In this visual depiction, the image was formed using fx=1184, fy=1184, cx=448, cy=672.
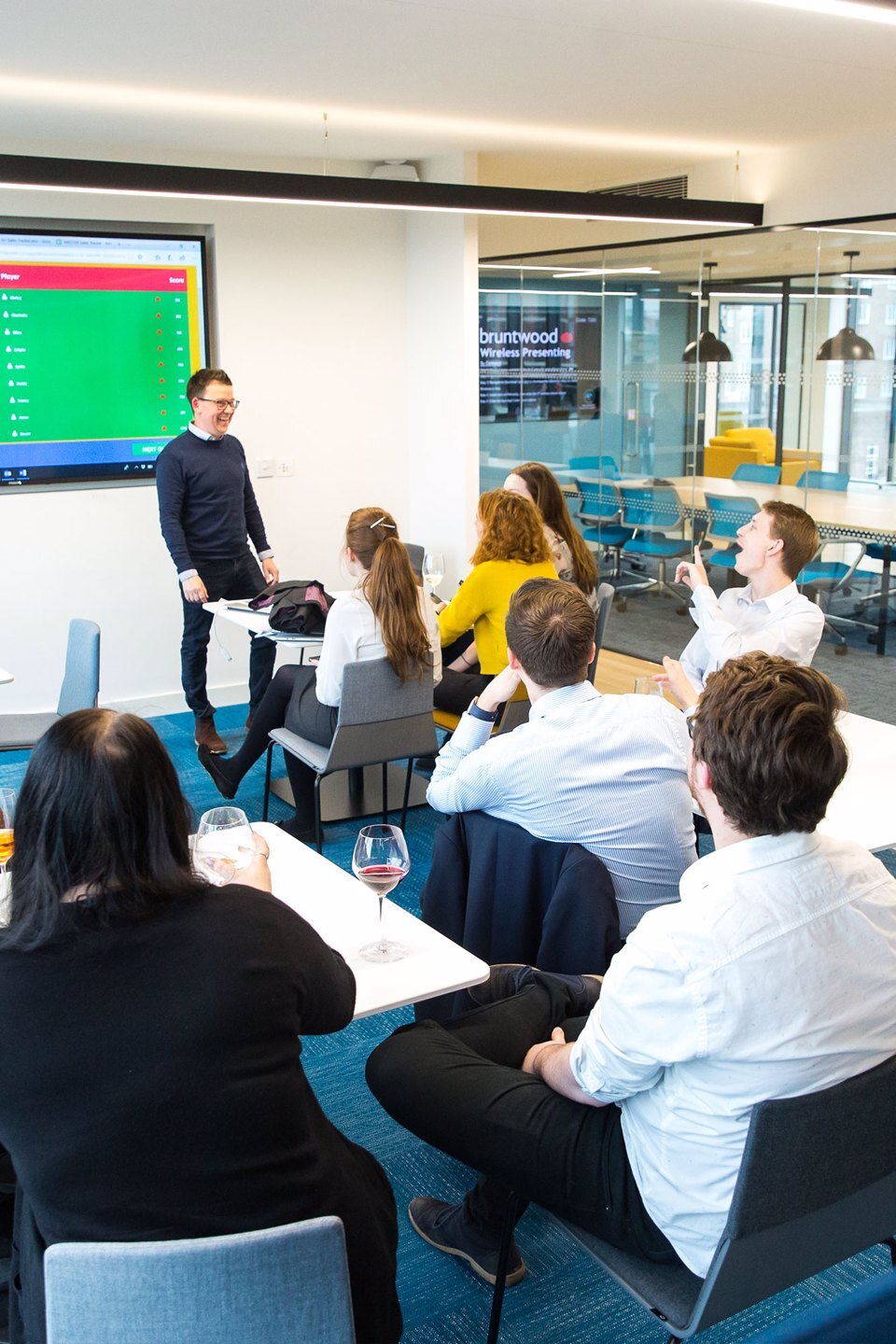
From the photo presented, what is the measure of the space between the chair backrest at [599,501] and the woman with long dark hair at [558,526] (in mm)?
2295

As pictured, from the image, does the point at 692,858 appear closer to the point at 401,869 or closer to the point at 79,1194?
the point at 401,869

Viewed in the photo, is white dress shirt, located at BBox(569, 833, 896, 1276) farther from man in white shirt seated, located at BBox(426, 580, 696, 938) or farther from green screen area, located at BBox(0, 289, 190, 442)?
green screen area, located at BBox(0, 289, 190, 442)

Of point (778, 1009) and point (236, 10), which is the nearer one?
point (778, 1009)

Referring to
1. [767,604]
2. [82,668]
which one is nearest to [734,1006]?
[767,604]

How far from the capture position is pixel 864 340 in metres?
5.83

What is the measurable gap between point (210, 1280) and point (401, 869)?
3.16 feet

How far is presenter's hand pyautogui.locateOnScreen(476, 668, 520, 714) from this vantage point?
9.81 ft

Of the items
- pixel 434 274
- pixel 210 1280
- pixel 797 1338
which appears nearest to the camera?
pixel 797 1338

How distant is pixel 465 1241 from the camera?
2443 mm

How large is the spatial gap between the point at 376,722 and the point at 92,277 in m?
3.25

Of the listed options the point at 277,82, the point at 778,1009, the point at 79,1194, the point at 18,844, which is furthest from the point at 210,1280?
the point at 277,82

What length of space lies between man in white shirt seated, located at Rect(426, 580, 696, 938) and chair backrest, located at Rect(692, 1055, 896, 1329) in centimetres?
90

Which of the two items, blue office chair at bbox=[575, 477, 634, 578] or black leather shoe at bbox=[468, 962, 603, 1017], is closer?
black leather shoe at bbox=[468, 962, 603, 1017]

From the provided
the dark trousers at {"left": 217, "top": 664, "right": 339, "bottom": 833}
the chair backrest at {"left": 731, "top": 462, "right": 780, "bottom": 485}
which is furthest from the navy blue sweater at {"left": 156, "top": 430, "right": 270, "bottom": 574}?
the chair backrest at {"left": 731, "top": 462, "right": 780, "bottom": 485}
